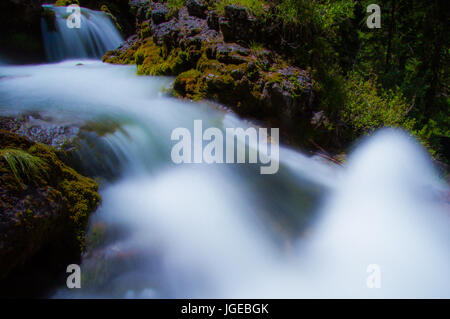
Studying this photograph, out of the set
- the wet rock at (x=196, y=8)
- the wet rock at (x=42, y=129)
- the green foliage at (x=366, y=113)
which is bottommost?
the wet rock at (x=42, y=129)

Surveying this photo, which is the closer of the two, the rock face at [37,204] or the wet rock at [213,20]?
the rock face at [37,204]

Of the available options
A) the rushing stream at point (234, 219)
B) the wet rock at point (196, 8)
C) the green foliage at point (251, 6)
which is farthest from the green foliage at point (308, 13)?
the rushing stream at point (234, 219)

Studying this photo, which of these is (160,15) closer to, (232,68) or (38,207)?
(232,68)

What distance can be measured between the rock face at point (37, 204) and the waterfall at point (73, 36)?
7736 millimetres

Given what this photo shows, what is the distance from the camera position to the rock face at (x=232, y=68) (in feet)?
15.6

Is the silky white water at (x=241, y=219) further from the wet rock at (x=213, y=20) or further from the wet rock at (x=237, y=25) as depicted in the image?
the wet rock at (x=213, y=20)

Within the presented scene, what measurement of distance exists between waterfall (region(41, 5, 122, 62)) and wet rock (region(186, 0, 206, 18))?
4656 millimetres

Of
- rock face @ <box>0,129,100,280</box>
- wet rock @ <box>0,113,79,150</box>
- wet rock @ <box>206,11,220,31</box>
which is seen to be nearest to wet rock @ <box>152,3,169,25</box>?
wet rock @ <box>206,11,220,31</box>

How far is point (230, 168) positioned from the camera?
389 centimetres

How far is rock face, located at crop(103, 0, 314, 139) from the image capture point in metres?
4.76

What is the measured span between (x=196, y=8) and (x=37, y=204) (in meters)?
5.59

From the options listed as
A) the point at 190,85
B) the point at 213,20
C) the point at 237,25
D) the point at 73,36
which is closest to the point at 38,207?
the point at 190,85

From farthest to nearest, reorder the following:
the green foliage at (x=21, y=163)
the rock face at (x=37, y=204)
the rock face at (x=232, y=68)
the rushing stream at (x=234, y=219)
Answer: the rock face at (x=232, y=68) → the rushing stream at (x=234, y=219) → the green foliage at (x=21, y=163) → the rock face at (x=37, y=204)
